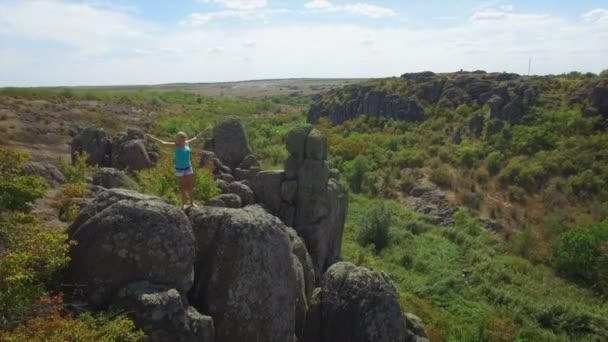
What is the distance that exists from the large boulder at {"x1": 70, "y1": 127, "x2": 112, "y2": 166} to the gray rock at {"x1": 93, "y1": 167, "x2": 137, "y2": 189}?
9.36 meters

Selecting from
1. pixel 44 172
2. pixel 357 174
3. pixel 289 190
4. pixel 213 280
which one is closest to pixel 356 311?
pixel 213 280

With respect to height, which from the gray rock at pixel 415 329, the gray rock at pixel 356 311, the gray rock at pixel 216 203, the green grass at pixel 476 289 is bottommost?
the green grass at pixel 476 289

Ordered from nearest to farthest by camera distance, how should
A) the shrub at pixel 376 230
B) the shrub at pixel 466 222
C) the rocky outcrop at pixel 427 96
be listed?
the shrub at pixel 376 230 < the shrub at pixel 466 222 < the rocky outcrop at pixel 427 96

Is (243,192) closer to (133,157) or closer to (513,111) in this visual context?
(133,157)

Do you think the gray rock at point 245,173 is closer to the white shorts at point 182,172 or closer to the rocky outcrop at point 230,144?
the rocky outcrop at point 230,144

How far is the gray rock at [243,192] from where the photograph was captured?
2062 centimetres

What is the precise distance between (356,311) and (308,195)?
8.15 meters

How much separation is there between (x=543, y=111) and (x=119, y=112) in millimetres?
55405

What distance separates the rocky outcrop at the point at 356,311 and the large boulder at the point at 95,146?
21178 mm

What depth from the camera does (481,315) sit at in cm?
2506

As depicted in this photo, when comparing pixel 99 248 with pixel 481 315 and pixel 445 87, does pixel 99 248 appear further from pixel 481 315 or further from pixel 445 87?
pixel 445 87

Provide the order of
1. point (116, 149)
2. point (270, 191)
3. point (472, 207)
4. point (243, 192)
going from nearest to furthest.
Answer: point (243, 192)
point (270, 191)
point (116, 149)
point (472, 207)

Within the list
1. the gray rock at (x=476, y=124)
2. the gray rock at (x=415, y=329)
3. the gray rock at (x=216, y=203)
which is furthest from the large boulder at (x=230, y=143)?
the gray rock at (x=476, y=124)

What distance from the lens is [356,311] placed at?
13492 millimetres
